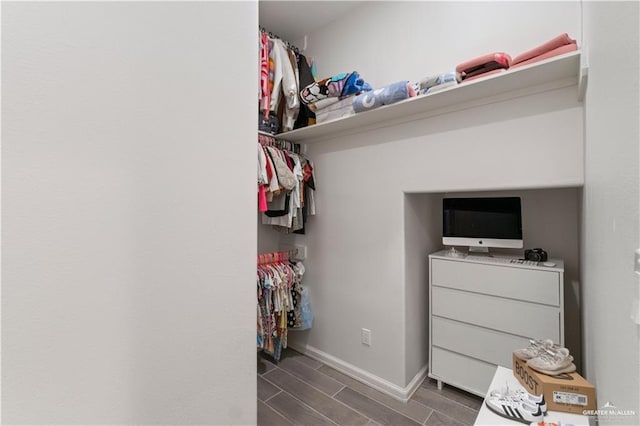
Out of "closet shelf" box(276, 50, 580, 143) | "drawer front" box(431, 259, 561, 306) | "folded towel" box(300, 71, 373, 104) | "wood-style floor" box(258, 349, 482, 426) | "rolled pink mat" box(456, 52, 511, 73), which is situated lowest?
"wood-style floor" box(258, 349, 482, 426)

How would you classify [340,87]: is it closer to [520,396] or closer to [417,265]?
[417,265]

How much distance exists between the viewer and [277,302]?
2.24 metres

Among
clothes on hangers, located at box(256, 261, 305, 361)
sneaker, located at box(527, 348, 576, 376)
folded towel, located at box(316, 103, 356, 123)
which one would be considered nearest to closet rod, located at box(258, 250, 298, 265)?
clothes on hangers, located at box(256, 261, 305, 361)

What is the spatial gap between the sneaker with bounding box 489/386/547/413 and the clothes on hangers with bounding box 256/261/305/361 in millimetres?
1513

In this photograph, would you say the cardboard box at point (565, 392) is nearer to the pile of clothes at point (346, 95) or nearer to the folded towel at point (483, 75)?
the folded towel at point (483, 75)

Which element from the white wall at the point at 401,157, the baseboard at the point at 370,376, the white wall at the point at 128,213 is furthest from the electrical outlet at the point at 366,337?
the white wall at the point at 128,213

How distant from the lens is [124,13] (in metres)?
0.78

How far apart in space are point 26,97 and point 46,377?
647 mm

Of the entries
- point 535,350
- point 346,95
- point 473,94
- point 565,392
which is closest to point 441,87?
point 473,94

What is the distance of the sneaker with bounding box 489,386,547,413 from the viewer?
1038mm

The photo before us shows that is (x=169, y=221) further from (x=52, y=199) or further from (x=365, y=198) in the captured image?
(x=365, y=198)

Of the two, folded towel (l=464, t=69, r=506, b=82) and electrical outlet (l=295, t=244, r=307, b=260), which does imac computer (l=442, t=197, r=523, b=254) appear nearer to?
folded towel (l=464, t=69, r=506, b=82)

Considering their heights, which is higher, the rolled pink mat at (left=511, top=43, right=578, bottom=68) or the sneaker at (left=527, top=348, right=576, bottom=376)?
the rolled pink mat at (left=511, top=43, right=578, bottom=68)

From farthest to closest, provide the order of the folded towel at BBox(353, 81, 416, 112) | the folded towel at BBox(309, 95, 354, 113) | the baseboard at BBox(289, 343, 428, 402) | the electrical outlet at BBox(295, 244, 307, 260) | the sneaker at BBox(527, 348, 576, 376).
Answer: the electrical outlet at BBox(295, 244, 307, 260) → the folded towel at BBox(309, 95, 354, 113) → the baseboard at BBox(289, 343, 428, 402) → the folded towel at BBox(353, 81, 416, 112) → the sneaker at BBox(527, 348, 576, 376)
